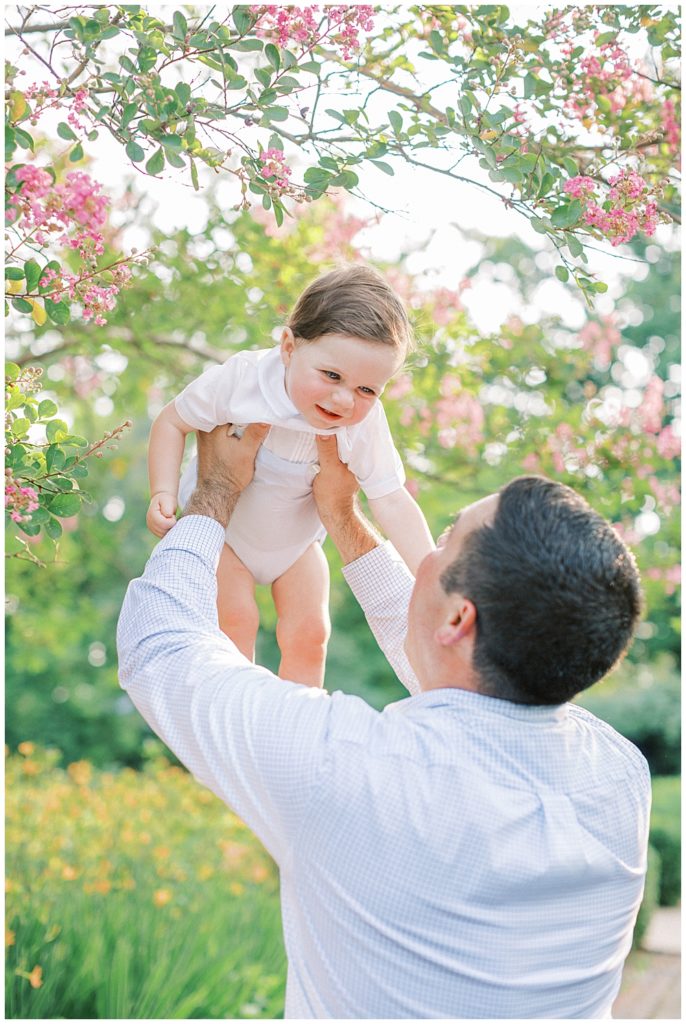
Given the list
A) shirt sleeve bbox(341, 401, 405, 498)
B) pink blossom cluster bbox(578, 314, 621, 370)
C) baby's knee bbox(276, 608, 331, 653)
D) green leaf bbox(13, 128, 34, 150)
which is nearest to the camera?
green leaf bbox(13, 128, 34, 150)

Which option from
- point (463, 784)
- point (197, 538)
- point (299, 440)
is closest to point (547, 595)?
point (463, 784)

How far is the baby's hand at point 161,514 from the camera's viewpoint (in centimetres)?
185

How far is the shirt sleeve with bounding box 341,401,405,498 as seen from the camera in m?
2.08

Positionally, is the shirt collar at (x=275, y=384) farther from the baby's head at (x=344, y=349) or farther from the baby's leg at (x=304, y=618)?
the baby's leg at (x=304, y=618)

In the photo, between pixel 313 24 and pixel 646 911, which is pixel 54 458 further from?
pixel 646 911

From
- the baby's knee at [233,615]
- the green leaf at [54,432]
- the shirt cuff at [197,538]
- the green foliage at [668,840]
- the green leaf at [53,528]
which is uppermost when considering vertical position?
the green leaf at [54,432]

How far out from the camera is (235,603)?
218 cm

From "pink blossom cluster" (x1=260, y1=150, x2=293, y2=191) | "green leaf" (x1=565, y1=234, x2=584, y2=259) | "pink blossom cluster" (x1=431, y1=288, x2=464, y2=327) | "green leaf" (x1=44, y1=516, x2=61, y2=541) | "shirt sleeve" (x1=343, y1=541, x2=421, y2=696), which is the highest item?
"pink blossom cluster" (x1=260, y1=150, x2=293, y2=191)

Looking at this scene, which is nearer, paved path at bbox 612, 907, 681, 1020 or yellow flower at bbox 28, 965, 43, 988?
yellow flower at bbox 28, 965, 43, 988

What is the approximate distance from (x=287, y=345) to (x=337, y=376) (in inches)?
6.0

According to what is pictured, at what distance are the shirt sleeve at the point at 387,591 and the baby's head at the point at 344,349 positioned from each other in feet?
0.95

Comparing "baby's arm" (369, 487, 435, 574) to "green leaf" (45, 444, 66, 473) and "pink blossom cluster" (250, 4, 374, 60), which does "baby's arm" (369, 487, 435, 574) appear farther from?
"pink blossom cluster" (250, 4, 374, 60)

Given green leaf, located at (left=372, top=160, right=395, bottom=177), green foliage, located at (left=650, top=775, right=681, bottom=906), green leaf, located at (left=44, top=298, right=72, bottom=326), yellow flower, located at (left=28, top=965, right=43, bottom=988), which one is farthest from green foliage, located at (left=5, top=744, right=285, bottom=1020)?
green foliage, located at (left=650, top=775, right=681, bottom=906)

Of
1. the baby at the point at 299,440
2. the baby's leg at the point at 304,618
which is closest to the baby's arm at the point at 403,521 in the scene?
the baby at the point at 299,440
